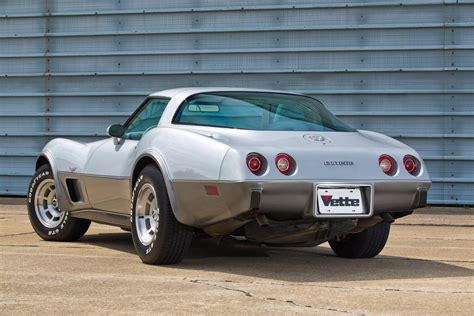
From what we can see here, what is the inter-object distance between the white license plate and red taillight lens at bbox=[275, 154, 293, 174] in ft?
0.78

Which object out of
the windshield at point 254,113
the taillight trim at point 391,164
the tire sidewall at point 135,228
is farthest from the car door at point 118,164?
the taillight trim at point 391,164

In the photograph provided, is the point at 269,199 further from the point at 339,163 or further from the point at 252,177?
the point at 339,163

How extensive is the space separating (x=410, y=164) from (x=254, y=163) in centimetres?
122

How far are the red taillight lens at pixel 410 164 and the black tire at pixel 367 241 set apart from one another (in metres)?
0.73

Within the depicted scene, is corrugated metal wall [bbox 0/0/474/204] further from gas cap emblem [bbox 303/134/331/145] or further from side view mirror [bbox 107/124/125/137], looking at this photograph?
gas cap emblem [bbox 303/134/331/145]

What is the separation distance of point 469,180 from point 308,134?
20.6 feet

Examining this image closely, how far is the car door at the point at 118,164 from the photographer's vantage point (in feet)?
24.9

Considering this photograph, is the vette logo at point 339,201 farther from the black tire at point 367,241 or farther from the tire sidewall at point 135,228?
the tire sidewall at point 135,228

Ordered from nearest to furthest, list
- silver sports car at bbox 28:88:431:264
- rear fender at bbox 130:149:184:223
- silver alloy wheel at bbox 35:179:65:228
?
silver sports car at bbox 28:88:431:264, rear fender at bbox 130:149:184:223, silver alloy wheel at bbox 35:179:65:228

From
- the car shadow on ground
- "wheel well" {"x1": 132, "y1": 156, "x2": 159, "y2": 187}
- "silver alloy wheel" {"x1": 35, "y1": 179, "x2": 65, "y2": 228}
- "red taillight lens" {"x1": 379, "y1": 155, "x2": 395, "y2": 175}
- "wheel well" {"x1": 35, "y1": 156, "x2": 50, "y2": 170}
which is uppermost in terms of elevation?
"red taillight lens" {"x1": 379, "y1": 155, "x2": 395, "y2": 175}

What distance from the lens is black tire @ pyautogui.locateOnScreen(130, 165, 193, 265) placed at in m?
Result: 6.74

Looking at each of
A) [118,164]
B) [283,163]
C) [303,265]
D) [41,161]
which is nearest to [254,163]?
[283,163]

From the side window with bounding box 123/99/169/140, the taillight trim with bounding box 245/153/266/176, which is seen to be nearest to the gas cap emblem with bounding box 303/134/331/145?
the taillight trim with bounding box 245/153/266/176

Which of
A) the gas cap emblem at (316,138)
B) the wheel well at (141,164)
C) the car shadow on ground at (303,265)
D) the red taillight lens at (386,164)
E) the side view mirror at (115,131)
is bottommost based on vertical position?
the car shadow on ground at (303,265)
